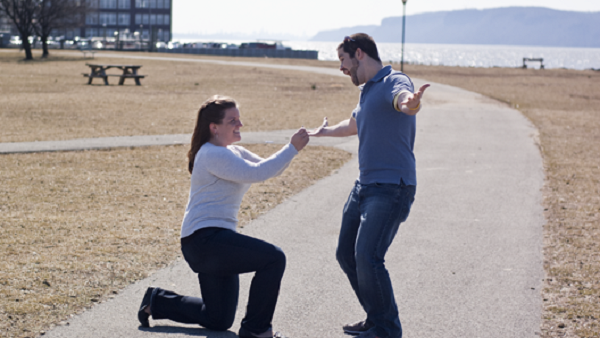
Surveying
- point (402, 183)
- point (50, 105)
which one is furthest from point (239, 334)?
point (50, 105)

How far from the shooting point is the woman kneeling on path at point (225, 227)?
3850mm

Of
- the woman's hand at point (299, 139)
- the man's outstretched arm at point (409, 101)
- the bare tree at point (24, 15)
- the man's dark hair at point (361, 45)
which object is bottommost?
the woman's hand at point (299, 139)

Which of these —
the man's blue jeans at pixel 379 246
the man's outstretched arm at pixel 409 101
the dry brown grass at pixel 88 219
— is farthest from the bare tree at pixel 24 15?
the man's outstretched arm at pixel 409 101

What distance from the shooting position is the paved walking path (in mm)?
4223

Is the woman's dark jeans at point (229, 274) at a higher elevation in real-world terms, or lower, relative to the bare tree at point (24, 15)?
lower

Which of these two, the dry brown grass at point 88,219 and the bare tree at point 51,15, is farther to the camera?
the bare tree at point 51,15

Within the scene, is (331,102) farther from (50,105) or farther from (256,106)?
(50,105)

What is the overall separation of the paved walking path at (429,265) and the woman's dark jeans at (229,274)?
0.15 metres

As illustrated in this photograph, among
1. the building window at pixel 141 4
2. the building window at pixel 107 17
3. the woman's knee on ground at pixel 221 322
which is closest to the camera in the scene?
the woman's knee on ground at pixel 221 322

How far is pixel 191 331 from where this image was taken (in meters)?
4.11

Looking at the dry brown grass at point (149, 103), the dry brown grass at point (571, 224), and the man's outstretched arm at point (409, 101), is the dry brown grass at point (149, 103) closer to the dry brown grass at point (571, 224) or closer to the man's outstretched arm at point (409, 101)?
the dry brown grass at point (571, 224)

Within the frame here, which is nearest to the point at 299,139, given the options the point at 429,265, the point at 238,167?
the point at 238,167

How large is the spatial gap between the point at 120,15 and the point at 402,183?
132465 mm

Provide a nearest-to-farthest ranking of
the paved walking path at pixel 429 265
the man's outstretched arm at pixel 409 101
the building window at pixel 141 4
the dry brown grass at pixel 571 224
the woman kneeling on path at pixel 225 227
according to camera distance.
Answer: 1. the man's outstretched arm at pixel 409 101
2. the woman kneeling on path at pixel 225 227
3. the paved walking path at pixel 429 265
4. the dry brown grass at pixel 571 224
5. the building window at pixel 141 4
